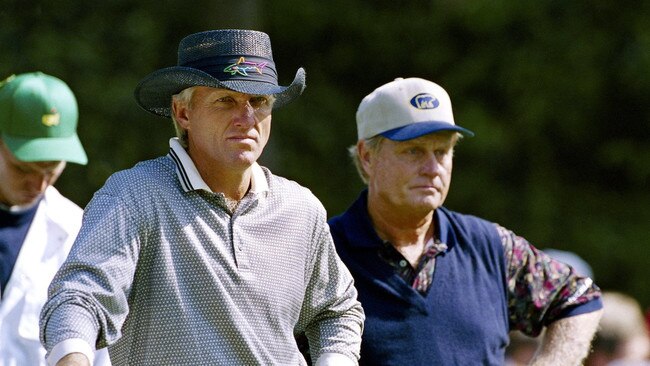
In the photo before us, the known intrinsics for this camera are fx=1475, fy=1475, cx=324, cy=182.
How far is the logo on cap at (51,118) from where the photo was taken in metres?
6.18

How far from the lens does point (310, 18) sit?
40.7 feet

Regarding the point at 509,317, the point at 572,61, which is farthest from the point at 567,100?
the point at 509,317

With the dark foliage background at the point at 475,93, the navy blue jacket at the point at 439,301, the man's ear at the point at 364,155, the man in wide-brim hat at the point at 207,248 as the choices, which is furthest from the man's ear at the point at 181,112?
the dark foliage background at the point at 475,93

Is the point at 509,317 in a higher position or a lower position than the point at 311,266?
lower

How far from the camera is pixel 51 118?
20.4ft

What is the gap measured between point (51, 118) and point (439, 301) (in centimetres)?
183

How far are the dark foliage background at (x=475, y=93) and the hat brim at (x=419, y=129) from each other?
5772 millimetres

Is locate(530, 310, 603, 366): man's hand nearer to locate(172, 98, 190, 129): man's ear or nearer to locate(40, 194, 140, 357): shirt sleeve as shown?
locate(172, 98, 190, 129): man's ear

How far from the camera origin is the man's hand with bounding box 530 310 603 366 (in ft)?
19.4

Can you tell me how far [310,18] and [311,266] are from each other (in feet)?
25.5

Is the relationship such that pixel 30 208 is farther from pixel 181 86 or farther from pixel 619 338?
pixel 619 338

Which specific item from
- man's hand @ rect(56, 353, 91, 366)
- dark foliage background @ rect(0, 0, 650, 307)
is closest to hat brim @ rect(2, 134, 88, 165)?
man's hand @ rect(56, 353, 91, 366)

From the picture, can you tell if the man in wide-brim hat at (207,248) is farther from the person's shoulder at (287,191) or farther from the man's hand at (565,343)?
the man's hand at (565,343)

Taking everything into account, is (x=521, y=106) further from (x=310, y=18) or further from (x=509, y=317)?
(x=509, y=317)
